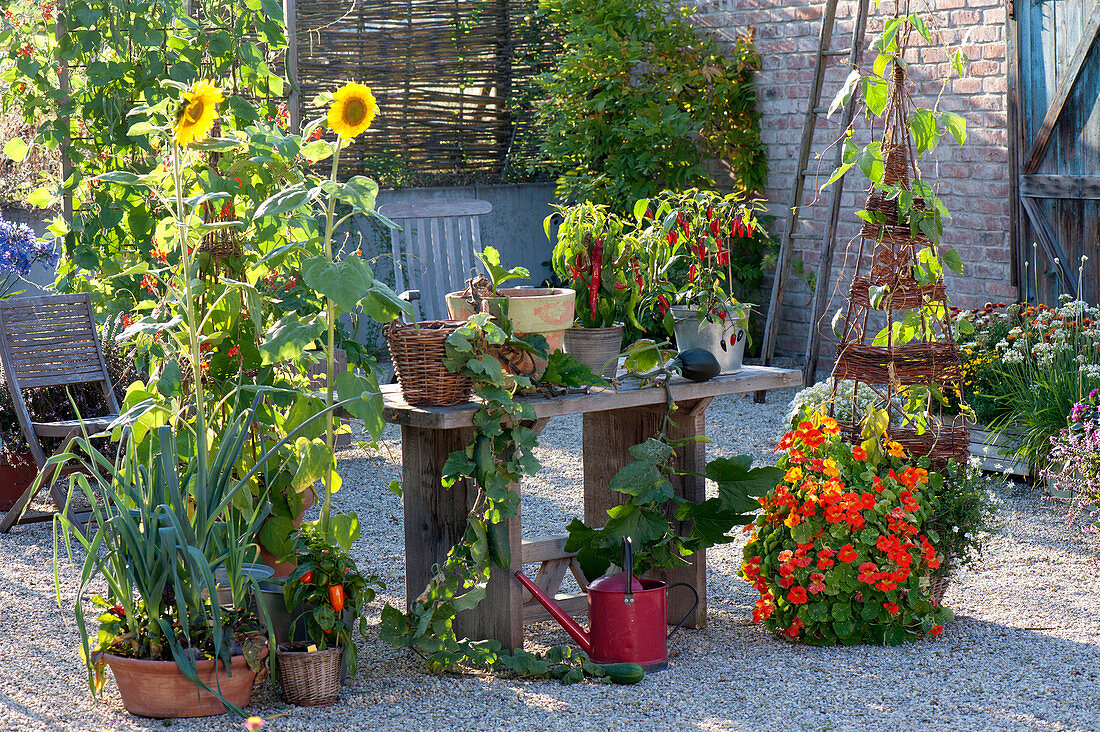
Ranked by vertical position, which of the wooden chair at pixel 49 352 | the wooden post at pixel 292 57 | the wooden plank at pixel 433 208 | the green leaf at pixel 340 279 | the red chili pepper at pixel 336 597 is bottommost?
the red chili pepper at pixel 336 597

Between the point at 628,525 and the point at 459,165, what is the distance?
517 centimetres

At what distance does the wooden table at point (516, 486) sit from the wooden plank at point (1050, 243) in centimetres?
267

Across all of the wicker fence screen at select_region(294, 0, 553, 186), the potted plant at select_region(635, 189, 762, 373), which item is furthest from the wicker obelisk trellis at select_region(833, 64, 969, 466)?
the wicker fence screen at select_region(294, 0, 553, 186)

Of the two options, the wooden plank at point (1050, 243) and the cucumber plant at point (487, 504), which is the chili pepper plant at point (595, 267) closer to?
the cucumber plant at point (487, 504)

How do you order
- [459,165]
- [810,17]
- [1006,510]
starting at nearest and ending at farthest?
[1006,510] → [810,17] → [459,165]

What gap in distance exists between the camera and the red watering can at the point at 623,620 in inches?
115

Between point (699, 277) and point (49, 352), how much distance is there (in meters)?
2.64

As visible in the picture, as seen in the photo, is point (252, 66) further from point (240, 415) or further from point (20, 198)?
point (20, 198)

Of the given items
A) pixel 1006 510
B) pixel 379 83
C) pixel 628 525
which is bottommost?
pixel 1006 510

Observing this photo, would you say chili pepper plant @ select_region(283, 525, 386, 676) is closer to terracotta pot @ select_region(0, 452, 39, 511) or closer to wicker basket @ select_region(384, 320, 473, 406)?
wicker basket @ select_region(384, 320, 473, 406)

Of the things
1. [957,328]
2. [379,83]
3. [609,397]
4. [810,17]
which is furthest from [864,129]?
[609,397]

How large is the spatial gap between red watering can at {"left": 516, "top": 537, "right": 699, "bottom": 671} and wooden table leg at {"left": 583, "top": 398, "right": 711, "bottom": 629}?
0.34 metres

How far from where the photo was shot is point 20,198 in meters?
7.50

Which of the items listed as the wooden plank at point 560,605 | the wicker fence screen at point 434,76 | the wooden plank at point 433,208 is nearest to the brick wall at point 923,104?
the wicker fence screen at point 434,76
